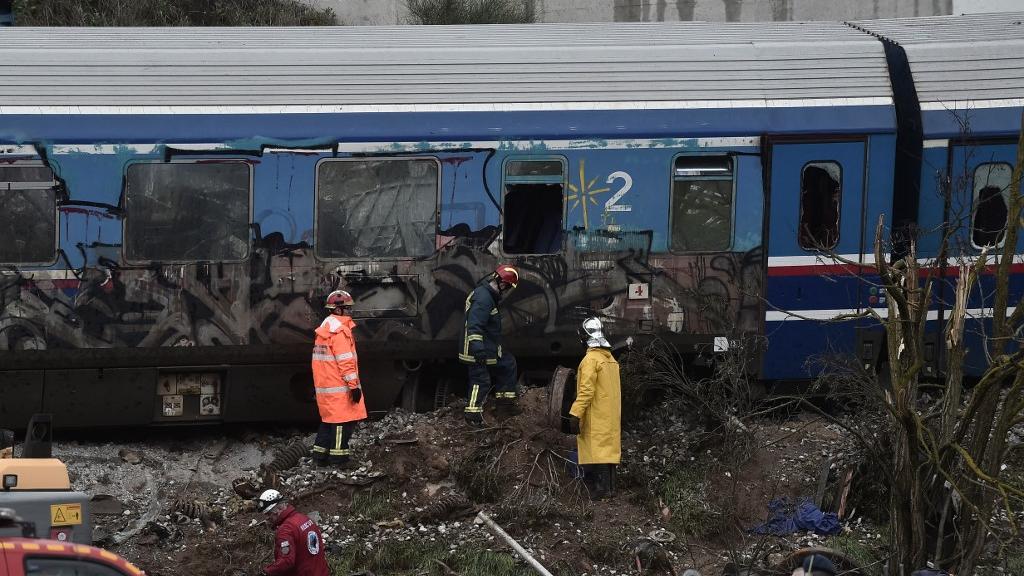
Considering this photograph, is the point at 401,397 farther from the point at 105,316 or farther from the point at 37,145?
the point at 37,145

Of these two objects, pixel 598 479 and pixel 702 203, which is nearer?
pixel 598 479

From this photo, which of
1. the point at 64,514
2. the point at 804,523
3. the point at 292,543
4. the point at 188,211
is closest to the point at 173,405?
the point at 188,211

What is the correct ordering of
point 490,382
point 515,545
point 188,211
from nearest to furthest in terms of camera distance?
point 515,545
point 490,382
point 188,211

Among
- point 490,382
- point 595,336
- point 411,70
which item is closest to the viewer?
point 595,336

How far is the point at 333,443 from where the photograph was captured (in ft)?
34.5

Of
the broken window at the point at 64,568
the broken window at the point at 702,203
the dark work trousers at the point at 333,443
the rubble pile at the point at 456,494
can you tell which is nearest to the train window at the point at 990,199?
the broken window at the point at 702,203

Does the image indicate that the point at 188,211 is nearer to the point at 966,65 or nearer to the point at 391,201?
the point at 391,201

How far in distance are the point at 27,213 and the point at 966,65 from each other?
8.75 metres

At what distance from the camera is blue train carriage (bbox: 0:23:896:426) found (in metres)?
11.0

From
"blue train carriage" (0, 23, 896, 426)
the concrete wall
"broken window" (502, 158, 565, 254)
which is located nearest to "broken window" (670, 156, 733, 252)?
"blue train carriage" (0, 23, 896, 426)

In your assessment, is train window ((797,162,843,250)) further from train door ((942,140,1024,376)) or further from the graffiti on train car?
train door ((942,140,1024,376))

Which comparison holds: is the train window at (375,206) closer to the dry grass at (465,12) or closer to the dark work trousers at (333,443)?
the dark work trousers at (333,443)

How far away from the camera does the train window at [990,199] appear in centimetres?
1160

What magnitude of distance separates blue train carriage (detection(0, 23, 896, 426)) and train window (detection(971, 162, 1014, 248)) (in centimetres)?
93
